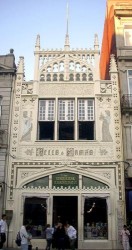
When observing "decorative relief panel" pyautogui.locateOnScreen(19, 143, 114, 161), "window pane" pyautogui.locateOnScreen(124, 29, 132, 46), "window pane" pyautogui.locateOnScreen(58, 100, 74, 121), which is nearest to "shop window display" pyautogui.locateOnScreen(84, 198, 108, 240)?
"decorative relief panel" pyautogui.locateOnScreen(19, 143, 114, 161)

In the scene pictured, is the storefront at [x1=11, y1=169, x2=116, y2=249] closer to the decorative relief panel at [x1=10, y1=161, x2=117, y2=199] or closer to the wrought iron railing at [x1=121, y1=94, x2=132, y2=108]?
the decorative relief panel at [x1=10, y1=161, x2=117, y2=199]

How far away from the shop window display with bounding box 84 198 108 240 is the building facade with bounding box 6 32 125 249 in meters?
0.05

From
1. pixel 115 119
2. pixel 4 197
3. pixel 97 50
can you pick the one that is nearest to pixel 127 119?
pixel 115 119

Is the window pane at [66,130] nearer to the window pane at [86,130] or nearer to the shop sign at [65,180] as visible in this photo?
the window pane at [86,130]

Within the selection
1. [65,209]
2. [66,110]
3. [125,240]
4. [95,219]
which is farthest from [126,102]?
[125,240]

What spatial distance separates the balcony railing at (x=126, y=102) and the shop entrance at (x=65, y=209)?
6488 millimetres

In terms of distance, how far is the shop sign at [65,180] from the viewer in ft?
57.3

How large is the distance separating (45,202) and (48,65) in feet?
30.6

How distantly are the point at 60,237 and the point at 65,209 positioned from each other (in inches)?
106

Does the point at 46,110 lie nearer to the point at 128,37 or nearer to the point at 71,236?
the point at 71,236

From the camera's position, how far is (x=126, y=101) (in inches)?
749

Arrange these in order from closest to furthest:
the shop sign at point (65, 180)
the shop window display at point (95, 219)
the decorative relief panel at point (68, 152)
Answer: the shop window display at point (95, 219) → the shop sign at point (65, 180) → the decorative relief panel at point (68, 152)

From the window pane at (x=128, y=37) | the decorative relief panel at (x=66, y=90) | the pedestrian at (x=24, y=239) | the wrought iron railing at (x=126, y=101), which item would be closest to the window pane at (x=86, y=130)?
the decorative relief panel at (x=66, y=90)

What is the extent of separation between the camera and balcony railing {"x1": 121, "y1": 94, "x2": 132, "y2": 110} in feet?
61.6
